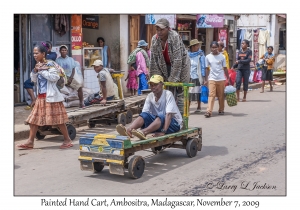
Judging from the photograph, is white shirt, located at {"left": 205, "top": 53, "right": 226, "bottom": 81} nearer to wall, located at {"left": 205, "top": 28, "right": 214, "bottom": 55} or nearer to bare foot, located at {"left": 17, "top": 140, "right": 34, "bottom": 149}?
bare foot, located at {"left": 17, "top": 140, "right": 34, "bottom": 149}

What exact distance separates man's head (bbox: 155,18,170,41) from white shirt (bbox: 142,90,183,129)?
97 cm

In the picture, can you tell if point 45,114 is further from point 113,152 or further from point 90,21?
point 90,21

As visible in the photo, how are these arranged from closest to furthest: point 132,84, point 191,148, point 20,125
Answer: point 191,148, point 20,125, point 132,84

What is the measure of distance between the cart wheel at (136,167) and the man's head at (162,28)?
223cm

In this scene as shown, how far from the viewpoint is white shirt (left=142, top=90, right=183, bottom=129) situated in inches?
283

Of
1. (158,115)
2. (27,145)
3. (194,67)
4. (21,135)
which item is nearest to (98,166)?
(158,115)

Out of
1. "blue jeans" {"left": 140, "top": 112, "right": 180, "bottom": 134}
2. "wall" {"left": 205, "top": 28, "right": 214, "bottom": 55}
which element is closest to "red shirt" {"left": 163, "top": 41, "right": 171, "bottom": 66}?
"blue jeans" {"left": 140, "top": 112, "right": 180, "bottom": 134}

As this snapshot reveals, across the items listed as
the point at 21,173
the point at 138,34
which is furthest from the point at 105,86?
the point at 138,34

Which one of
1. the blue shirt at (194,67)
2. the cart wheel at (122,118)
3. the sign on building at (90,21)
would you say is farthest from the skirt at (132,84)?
the cart wheel at (122,118)

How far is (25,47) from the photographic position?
12570 mm

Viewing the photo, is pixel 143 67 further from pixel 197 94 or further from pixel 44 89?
pixel 44 89

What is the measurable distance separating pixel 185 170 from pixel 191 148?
72cm

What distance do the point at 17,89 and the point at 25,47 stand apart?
1101mm

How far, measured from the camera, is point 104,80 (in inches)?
411
